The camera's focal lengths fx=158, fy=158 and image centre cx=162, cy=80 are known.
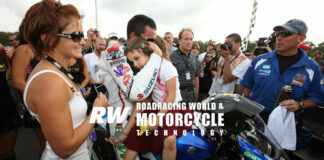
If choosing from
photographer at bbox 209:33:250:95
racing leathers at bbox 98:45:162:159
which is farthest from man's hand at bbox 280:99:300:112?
racing leathers at bbox 98:45:162:159

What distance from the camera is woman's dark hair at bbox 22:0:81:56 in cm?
104

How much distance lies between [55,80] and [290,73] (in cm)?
269

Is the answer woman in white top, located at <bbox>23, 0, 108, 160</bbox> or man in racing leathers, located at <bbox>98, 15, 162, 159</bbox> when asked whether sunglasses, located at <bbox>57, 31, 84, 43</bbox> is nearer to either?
woman in white top, located at <bbox>23, 0, 108, 160</bbox>

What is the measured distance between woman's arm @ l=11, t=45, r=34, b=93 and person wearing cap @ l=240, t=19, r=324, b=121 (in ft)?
10.8

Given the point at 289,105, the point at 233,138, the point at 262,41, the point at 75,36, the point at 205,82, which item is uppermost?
the point at 262,41

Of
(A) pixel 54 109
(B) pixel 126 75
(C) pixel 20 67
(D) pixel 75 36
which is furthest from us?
(C) pixel 20 67

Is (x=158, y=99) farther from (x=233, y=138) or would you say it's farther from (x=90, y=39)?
(x=90, y=39)

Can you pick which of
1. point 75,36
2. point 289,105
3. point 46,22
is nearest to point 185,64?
point 289,105

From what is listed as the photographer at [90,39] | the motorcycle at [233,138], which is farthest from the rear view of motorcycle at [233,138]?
the photographer at [90,39]

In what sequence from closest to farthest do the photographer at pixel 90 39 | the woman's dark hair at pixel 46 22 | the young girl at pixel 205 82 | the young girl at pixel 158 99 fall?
the woman's dark hair at pixel 46 22 < the young girl at pixel 158 99 < the young girl at pixel 205 82 < the photographer at pixel 90 39

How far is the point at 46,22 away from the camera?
104cm

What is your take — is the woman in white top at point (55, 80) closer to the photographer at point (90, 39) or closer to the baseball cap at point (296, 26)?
the baseball cap at point (296, 26)

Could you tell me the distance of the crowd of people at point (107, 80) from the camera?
39.6 inches

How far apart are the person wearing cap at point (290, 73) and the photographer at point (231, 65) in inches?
39.1
